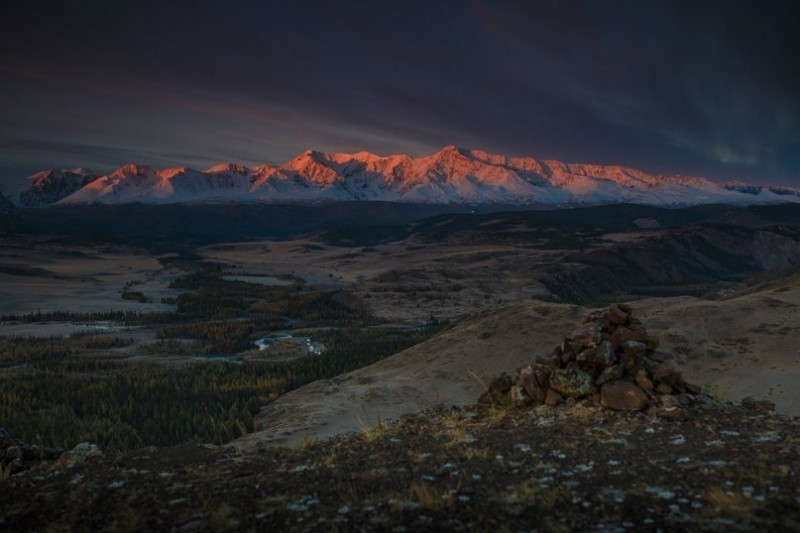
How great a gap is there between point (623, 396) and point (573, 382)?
1939mm

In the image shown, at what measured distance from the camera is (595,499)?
11828 millimetres

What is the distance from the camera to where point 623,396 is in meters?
18.9

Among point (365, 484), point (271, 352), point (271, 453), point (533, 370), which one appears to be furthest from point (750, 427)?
point (271, 352)

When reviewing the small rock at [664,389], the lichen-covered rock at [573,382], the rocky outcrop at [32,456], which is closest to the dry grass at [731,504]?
the small rock at [664,389]

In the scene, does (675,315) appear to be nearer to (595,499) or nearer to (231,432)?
(231,432)

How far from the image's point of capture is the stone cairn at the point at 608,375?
1892 cm

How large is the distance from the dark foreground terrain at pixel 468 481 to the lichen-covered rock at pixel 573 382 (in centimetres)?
118

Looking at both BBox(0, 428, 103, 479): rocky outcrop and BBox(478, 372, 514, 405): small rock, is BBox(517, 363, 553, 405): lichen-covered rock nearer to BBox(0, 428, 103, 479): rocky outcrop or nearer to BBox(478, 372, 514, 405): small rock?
BBox(478, 372, 514, 405): small rock

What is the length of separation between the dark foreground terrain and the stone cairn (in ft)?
2.35

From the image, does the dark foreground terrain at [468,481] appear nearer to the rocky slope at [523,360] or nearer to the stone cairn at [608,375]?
the stone cairn at [608,375]

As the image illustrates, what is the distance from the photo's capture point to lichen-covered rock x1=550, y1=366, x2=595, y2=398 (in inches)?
795

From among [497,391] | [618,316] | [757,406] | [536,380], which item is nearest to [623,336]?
[618,316]

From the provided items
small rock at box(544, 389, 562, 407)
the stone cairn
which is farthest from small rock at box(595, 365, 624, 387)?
small rock at box(544, 389, 562, 407)

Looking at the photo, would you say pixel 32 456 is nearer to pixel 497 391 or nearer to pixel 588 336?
pixel 497 391
